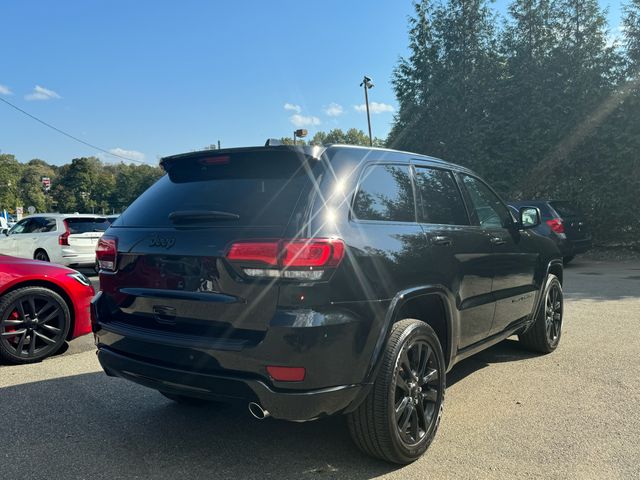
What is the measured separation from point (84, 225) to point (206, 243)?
1105 cm

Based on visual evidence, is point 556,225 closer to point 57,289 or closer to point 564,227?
point 564,227

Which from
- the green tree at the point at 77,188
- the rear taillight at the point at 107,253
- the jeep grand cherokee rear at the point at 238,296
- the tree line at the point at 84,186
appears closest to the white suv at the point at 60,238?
the rear taillight at the point at 107,253

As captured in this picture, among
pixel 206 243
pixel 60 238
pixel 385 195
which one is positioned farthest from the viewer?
pixel 60 238

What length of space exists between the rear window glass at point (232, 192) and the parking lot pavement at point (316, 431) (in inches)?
53.7

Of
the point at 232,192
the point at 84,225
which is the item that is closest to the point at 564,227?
the point at 232,192

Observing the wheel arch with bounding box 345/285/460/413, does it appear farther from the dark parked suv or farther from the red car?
the dark parked suv

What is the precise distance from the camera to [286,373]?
7.93 feet

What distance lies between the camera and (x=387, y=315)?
272cm

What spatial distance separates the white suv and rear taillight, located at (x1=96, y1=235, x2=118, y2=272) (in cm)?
948

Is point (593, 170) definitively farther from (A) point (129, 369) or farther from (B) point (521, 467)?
(A) point (129, 369)

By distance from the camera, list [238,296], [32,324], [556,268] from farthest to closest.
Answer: [556,268] < [32,324] < [238,296]

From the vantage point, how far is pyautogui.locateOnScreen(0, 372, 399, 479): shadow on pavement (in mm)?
2830

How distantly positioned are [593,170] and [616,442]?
1298cm

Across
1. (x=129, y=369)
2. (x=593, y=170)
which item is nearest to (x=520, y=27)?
(x=593, y=170)
